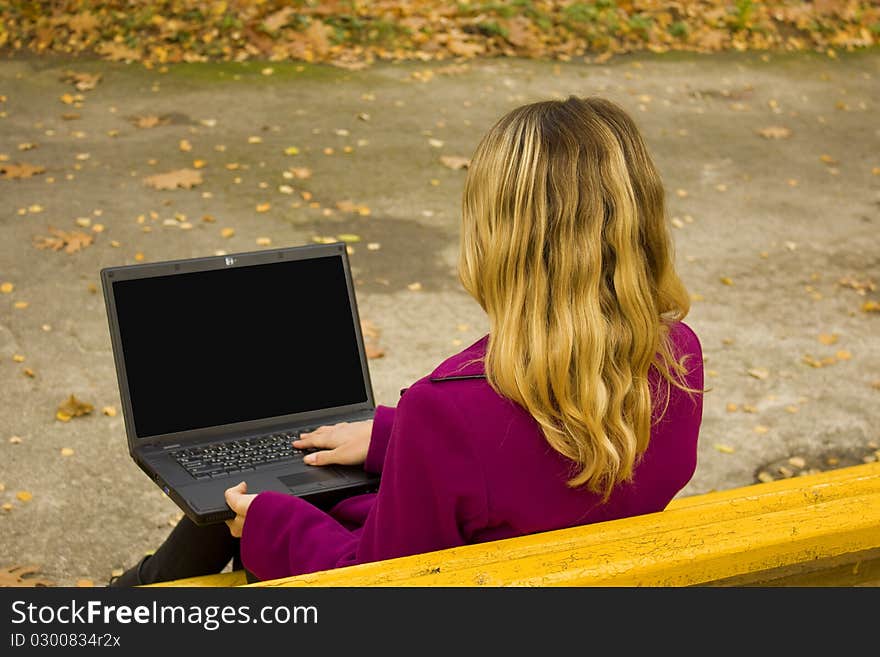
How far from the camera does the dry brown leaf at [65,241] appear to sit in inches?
244

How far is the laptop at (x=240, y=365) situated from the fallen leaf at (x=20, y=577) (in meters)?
1.27

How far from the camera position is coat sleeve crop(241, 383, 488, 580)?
79.9 inches

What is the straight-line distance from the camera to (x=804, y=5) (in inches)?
462

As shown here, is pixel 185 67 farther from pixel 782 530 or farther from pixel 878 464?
pixel 782 530

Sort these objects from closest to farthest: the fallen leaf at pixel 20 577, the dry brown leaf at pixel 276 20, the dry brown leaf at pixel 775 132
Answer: the fallen leaf at pixel 20 577 → the dry brown leaf at pixel 775 132 → the dry brown leaf at pixel 276 20

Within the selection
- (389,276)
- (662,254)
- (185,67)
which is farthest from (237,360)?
(185,67)

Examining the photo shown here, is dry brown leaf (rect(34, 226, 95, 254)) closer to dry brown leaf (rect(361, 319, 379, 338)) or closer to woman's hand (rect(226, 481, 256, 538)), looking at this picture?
dry brown leaf (rect(361, 319, 379, 338))

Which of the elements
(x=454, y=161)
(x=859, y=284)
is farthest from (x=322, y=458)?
(x=454, y=161)

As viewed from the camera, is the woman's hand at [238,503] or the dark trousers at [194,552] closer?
the woman's hand at [238,503]

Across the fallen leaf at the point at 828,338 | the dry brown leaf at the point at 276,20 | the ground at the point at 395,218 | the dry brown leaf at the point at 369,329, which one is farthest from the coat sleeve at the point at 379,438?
the dry brown leaf at the point at 276,20

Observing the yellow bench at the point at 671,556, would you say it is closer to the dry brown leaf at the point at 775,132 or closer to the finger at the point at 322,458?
the finger at the point at 322,458

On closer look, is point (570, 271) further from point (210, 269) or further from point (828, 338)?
point (828, 338)

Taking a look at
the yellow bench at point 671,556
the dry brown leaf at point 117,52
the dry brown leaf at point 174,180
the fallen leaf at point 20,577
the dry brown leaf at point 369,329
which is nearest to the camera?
the yellow bench at point 671,556

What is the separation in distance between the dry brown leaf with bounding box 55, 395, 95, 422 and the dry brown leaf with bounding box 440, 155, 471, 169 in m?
3.61
